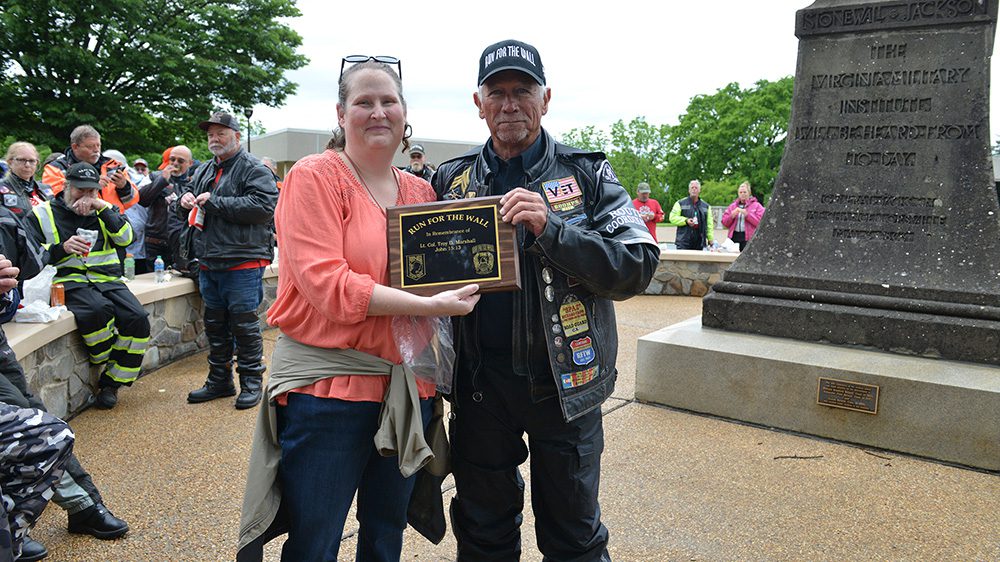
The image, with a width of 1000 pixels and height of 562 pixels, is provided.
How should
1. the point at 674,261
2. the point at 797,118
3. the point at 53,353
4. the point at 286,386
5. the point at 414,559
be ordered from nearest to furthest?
the point at 286,386
the point at 414,559
the point at 53,353
the point at 797,118
the point at 674,261

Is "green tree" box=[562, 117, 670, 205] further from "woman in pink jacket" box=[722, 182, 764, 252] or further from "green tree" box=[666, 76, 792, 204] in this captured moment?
"woman in pink jacket" box=[722, 182, 764, 252]

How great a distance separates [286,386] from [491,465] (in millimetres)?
827

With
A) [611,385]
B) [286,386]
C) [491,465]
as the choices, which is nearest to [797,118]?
[611,385]

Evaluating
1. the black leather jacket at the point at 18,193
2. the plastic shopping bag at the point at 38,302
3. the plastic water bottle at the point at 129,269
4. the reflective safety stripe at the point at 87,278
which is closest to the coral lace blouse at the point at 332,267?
the black leather jacket at the point at 18,193

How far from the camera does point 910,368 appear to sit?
440 centimetres

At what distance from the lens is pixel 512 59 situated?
228 cm

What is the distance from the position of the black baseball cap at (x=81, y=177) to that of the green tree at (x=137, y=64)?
1655 centimetres

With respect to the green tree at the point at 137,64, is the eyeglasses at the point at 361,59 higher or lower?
lower

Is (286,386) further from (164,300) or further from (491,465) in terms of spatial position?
(164,300)

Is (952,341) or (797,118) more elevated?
(797,118)


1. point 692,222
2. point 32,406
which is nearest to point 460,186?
point 32,406

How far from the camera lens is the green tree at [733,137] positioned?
43.1m

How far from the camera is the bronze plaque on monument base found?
6.79 feet

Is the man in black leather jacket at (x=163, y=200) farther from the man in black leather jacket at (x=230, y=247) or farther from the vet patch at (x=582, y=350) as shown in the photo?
the vet patch at (x=582, y=350)
